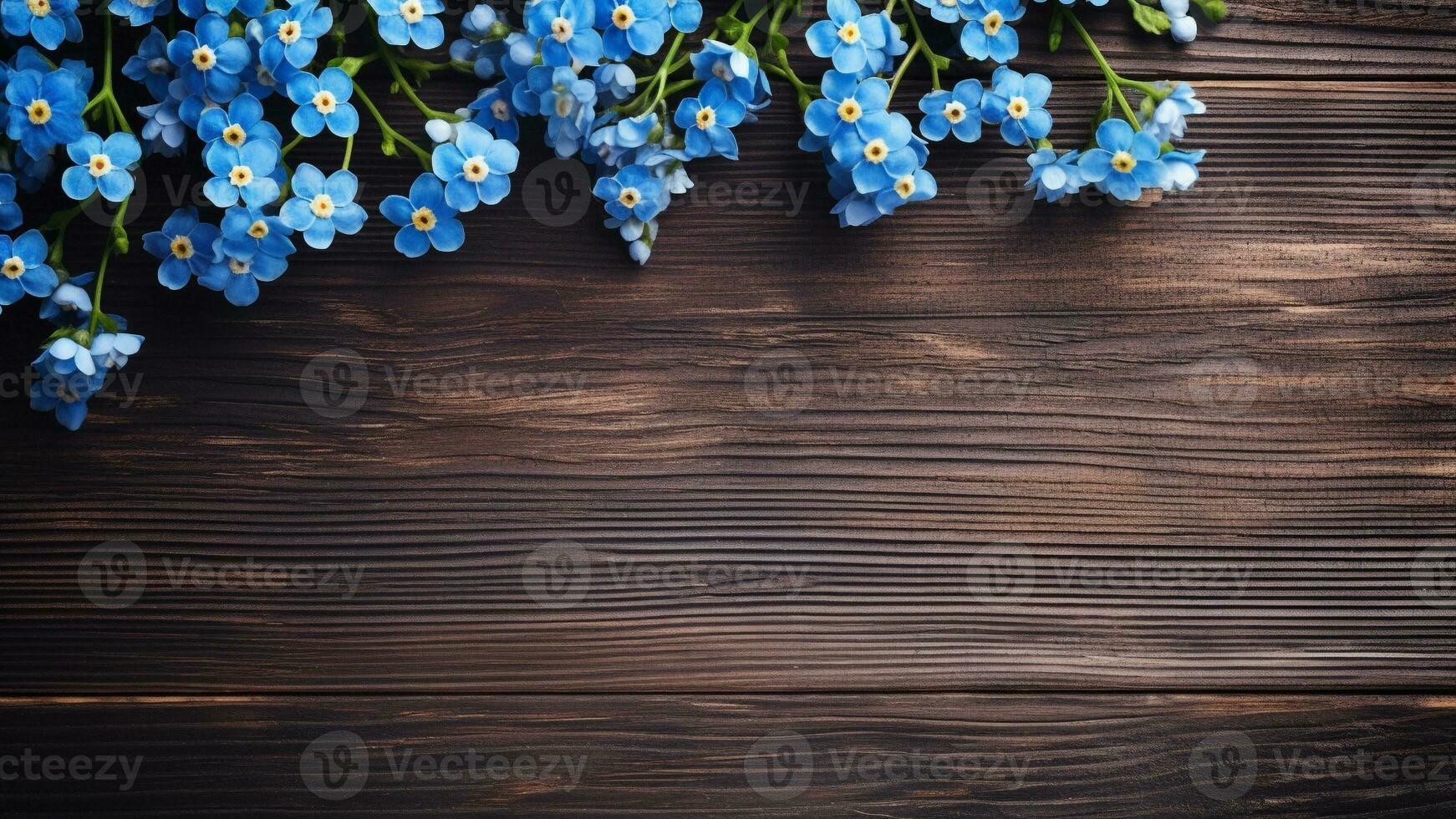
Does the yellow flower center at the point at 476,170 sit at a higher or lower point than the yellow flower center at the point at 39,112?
higher

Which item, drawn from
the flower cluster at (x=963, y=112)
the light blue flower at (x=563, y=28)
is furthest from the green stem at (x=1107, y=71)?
the light blue flower at (x=563, y=28)

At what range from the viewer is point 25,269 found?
803 millimetres

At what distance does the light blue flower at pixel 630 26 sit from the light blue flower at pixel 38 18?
1.47 ft

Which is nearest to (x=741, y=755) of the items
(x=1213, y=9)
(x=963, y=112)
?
(x=963, y=112)

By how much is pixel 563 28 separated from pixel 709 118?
14cm

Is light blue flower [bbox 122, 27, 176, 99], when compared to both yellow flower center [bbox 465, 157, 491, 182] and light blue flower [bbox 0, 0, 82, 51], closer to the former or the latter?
light blue flower [bbox 0, 0, 82, 51]

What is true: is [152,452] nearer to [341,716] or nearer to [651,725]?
[341,716]

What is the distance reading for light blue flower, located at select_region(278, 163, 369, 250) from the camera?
0.82 metres

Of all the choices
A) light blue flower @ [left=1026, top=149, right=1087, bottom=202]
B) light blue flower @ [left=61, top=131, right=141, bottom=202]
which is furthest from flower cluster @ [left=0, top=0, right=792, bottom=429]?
light blue flower @ [left=1026, top=149, right=1087, bottom=202]

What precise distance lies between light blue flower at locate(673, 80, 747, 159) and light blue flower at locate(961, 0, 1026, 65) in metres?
0.22

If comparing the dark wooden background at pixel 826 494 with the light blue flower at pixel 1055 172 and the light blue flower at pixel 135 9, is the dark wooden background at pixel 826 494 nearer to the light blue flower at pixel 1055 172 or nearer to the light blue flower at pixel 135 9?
the light blue flower at pixel 1055 172

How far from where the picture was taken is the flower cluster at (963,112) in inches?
32.3

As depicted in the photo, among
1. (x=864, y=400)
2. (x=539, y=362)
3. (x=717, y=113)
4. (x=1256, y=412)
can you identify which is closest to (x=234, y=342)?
(x=539, y=362)

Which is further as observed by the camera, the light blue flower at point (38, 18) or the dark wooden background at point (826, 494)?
the dark wooden background at point (826, 494)
